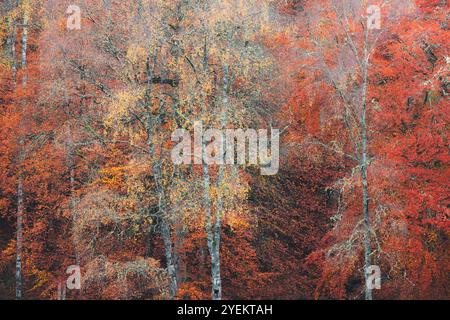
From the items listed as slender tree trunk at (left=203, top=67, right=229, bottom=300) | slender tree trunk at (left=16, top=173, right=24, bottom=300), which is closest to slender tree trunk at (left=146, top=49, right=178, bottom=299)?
slender tree trunk at (left=203, top=67, right=229, bottom=300)

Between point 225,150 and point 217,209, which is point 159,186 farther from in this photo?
point 225,150

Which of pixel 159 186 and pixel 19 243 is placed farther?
pixel 19 243

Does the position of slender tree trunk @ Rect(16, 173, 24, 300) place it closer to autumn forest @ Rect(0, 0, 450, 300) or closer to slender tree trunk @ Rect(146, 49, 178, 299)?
autumn forest @ Rect(0, 0, 450, 300)

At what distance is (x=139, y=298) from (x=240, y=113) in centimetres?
686

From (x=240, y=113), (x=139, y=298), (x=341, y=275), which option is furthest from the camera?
(x=341, y=275)

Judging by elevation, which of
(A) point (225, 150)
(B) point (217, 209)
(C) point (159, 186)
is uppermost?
(A) point (225, 150)

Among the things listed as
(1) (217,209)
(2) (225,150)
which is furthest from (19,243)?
(2) (225,150)

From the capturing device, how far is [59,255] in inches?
797

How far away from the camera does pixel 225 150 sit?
50.9ft

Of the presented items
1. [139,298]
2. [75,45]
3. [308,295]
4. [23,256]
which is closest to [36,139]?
[75,45]

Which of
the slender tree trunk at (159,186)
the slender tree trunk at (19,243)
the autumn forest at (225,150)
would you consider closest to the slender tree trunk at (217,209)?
the autumn forest at (225,150)

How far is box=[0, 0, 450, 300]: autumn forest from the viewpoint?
1543 cm

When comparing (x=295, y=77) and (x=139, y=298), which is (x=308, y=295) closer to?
(x=139, y=298)

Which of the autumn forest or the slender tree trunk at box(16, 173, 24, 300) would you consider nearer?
the autumn forest
